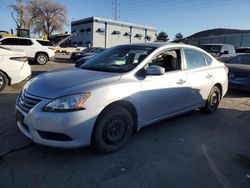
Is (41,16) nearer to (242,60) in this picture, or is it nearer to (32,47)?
(32,47)

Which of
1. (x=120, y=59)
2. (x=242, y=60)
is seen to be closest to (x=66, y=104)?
(x=120, y=59)

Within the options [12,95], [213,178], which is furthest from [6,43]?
[213,178]

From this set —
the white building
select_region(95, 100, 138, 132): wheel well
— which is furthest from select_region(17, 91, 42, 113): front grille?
the white building

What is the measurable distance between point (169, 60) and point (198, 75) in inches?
29.8

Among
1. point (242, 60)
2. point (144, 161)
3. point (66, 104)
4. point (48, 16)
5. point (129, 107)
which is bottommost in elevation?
point (144, 161)

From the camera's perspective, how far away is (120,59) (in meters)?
4.11

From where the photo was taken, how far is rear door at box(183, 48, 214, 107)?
444cm

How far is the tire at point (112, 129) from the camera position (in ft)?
Answer: 10.0

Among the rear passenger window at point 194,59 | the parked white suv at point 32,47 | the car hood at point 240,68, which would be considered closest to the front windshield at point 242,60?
the car hood at point 240,68

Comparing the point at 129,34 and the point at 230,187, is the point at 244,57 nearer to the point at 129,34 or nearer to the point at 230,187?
the point at 230,187

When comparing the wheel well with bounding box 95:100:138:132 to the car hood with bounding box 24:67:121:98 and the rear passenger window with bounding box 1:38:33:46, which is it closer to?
the car hood with bounding box 24:67:121:98

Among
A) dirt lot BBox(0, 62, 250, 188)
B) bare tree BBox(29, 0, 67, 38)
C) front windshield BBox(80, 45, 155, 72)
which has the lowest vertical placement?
dirt lot BBox(0, 62, 250, 188)

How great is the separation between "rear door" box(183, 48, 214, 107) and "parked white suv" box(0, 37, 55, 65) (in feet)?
37.0

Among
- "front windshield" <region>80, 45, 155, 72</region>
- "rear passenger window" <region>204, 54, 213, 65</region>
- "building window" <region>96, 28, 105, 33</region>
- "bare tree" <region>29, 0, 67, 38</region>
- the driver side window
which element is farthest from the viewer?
"bare tree" <region>29, 0, 67, 38</region>
